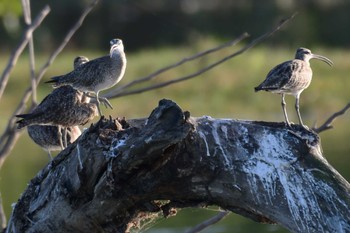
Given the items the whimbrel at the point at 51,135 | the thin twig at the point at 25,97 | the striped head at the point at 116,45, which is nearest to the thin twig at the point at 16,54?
the thin twig at the point at 25,97

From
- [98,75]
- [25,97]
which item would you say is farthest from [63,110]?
[25,97]

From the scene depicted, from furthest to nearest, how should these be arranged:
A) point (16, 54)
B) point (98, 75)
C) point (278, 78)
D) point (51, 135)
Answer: point (51, 135) < point (98, 75) < point (278, 78) < point (16, 54)

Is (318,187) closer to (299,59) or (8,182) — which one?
(299,59)

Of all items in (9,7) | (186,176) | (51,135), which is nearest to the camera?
(186,176)

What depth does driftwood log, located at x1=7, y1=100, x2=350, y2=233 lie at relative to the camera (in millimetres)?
4641

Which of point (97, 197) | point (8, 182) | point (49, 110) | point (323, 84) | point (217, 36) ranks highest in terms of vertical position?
point (217, 36)

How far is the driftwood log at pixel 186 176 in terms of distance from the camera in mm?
4641

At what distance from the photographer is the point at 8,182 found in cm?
1711

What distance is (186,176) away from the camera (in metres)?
4.82

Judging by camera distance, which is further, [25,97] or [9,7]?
[9,7]

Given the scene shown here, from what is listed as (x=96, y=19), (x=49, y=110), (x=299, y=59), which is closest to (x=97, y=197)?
(x=49, y=110)

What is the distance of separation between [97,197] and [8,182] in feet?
40.7

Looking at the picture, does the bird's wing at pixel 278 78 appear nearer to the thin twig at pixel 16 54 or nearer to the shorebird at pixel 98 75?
the shorebird at pixel 98 75

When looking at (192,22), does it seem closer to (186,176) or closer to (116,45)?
(116,45)
